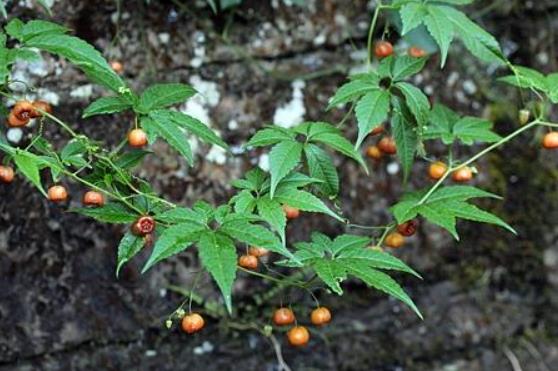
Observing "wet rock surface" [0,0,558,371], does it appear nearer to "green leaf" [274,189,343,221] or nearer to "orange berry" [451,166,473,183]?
"orange berry" [451,166,473,183]

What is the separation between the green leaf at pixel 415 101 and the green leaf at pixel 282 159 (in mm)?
247

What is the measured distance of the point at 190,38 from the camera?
204 cm

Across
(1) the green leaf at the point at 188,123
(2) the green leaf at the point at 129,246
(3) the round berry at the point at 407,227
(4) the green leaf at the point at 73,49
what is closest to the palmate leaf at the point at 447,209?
(3) the round berry at the point at 407,227

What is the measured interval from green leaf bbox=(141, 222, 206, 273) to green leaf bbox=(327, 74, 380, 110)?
0.40 meters

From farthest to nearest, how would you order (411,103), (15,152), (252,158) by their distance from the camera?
(252,158) < (411,103) < (15,152)

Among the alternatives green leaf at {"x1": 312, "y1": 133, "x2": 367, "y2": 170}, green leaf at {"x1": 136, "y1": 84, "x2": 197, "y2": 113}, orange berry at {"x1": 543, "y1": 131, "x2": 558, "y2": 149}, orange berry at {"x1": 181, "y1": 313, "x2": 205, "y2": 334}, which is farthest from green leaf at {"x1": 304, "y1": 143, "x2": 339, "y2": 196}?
orange berry at {"x1": 543, "y1": 131, "x2": 558, "y2": 149}

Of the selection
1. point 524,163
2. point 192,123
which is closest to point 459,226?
point 524,163

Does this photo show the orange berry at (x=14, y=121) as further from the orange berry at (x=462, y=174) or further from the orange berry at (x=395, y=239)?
the orange berry at (x=462, y=174)

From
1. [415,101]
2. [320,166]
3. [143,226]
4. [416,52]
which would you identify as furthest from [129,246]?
[416,52]

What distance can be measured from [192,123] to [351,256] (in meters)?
0.38

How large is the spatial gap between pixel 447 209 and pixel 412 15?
391 mm

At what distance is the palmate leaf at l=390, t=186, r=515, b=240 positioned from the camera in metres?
1.48

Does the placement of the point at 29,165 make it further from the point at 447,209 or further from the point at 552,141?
the point at 552,141

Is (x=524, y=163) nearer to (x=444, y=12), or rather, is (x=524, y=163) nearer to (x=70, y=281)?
(x=444, y=12)
